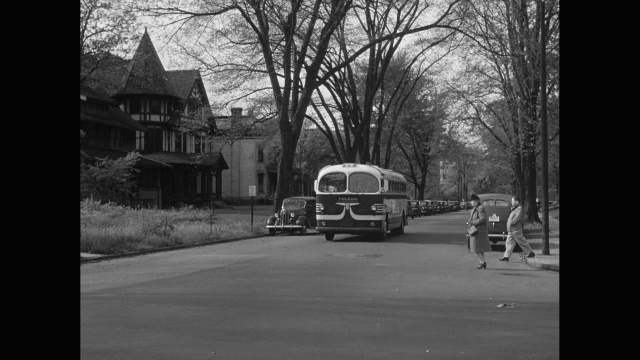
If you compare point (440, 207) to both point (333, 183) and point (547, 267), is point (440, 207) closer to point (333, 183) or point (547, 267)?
point (333, 183)

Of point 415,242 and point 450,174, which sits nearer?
point 415,242

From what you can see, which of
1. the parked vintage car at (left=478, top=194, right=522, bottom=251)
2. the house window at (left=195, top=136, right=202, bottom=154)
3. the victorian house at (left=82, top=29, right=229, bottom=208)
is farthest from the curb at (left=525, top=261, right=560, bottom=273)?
the house window at (left=195, top=136, right=202, bottom=154)

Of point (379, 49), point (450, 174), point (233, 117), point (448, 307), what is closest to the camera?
point (448, 307)

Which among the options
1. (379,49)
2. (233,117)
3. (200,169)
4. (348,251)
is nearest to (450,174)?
(200,169)

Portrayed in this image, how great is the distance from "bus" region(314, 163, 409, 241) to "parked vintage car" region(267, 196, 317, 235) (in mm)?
3907

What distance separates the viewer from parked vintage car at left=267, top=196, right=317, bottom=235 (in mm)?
31938

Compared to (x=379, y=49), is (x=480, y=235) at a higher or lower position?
lower

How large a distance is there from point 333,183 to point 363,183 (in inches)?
46.6

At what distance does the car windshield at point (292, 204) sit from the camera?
3341cm

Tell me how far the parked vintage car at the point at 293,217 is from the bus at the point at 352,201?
154 inches

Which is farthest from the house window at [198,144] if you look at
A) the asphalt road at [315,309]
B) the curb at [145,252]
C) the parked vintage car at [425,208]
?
the asphalt road at [315,309]
